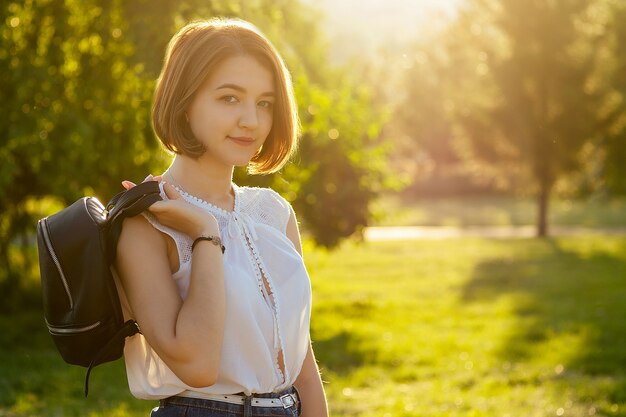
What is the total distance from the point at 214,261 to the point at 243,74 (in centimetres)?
52

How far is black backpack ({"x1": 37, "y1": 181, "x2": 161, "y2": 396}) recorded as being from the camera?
6.92 ft

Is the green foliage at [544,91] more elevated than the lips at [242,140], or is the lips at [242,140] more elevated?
the lips at [242,140]

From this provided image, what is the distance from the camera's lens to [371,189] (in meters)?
13.6

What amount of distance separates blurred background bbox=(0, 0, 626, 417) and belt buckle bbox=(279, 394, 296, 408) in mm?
1842

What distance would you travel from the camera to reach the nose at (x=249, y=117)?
2.39 m

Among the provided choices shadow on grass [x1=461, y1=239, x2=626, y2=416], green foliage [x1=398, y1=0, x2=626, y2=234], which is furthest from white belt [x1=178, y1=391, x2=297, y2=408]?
green foliage [x1=398, y1=0, x2=626, y2=234]

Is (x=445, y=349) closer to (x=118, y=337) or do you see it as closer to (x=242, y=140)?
(x=242, y=140)

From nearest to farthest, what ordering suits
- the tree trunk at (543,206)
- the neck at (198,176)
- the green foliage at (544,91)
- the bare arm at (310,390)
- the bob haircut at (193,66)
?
1. the bob haircut at (193,66)
2. the neck at (198,176)
3. the bare arm at (310,390)
4. the green foliage at (544,91)
5. the tree trunk at (543,206)

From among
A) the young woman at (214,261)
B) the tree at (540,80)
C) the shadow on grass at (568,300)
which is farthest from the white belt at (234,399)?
the tree at (540,80)

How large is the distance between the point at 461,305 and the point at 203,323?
529 inches

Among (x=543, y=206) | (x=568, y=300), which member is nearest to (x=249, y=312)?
(x=568, y=300)

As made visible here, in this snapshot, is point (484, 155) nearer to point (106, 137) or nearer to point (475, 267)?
point (475, 267)

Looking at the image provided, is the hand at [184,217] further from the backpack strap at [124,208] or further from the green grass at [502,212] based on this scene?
the green grass at [502,212]

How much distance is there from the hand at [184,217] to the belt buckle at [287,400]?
50 centimetres
